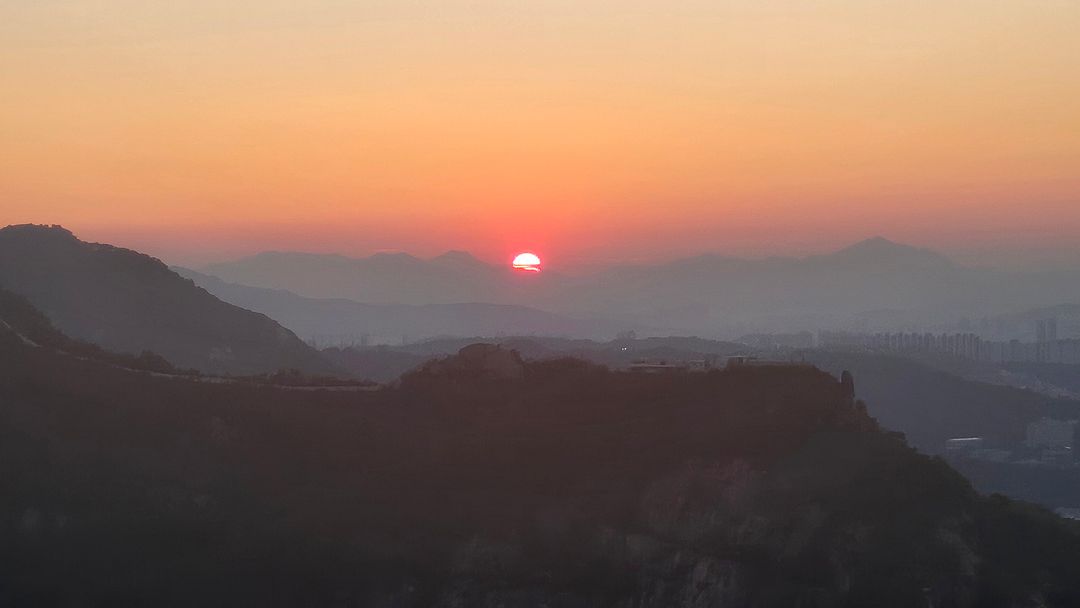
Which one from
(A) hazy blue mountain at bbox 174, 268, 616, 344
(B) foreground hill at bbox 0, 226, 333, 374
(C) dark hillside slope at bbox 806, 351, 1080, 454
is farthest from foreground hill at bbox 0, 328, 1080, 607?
(A) hazy blue mountain at bbox 174, 268, 616, 344

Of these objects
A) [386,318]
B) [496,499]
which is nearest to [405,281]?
[386,318]

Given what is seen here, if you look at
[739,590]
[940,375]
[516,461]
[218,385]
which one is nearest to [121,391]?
[218,385]

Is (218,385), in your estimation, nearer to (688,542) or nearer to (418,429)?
(418,429)

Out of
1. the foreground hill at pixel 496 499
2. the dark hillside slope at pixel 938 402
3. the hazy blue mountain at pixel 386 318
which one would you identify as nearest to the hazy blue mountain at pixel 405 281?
the hazy blue mountain at pixel 386 318

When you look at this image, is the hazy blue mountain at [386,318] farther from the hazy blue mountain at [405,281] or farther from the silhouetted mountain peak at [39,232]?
the silhouetted mountain peak at [39,232]

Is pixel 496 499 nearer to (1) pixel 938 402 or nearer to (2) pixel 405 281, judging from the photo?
(1) pixel 938 402

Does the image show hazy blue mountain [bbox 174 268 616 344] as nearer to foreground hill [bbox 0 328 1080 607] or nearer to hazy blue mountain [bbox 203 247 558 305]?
hazy blue mountain [bbox 203 247 558 305]
